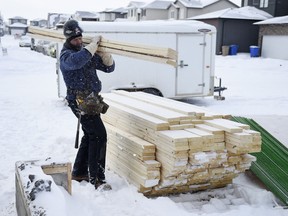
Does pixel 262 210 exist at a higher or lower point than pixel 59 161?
lower

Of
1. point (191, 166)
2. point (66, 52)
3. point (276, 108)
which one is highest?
point (66, 52)

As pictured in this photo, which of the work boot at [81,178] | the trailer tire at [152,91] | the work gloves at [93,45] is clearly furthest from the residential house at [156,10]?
the work boot at [81,178]

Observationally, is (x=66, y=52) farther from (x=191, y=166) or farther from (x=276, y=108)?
(x=276, y=108)

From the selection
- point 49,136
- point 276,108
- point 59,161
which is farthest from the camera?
point 276,108

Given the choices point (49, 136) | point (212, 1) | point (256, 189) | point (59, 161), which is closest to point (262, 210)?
point (256, 189)

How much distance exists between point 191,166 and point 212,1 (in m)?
47.7

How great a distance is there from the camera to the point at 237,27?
3431 cm

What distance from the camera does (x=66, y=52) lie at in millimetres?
5191

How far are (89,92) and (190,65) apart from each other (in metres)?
7.29

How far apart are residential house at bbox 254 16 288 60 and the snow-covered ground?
33.5 ft

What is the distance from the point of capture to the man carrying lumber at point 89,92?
520 centimetres

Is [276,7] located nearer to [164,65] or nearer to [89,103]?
[164,65]

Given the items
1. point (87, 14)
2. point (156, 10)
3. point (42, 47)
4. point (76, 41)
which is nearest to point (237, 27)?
point (42, 47)

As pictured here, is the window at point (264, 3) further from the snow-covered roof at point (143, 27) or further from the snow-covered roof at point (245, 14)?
the snow-covered roof at point (143, 27)
